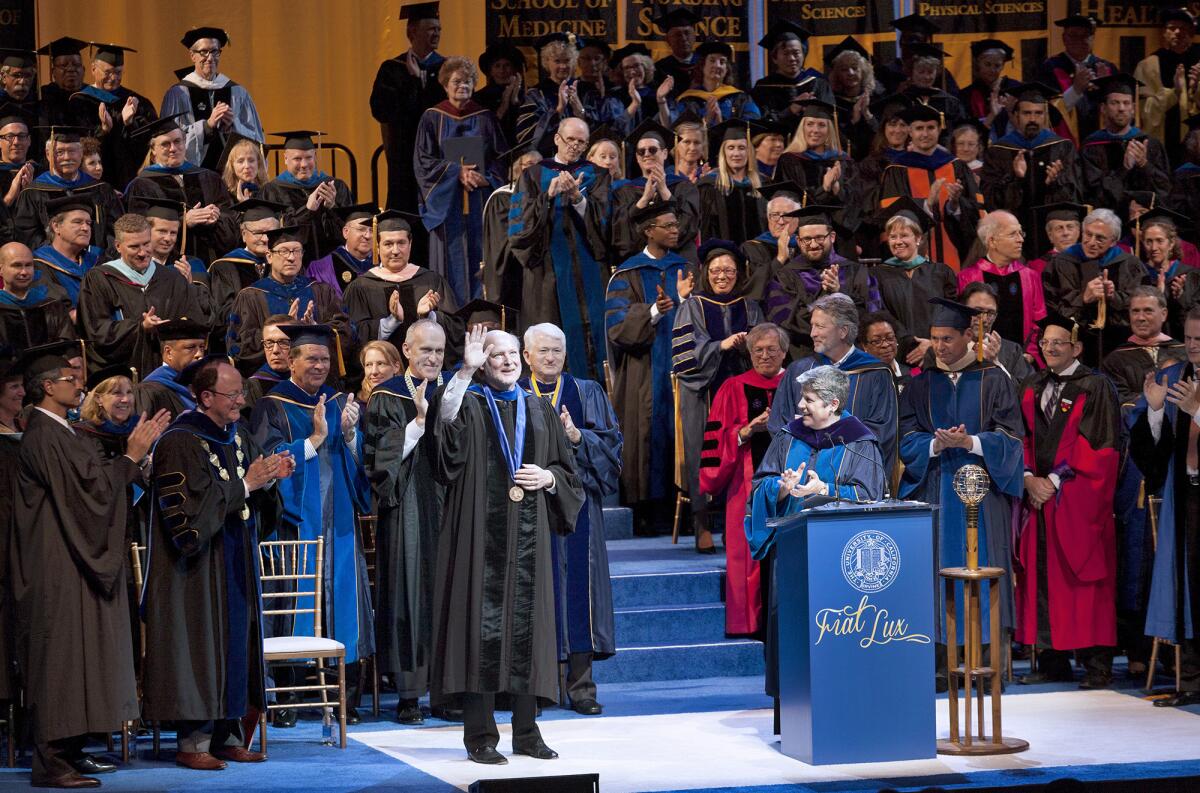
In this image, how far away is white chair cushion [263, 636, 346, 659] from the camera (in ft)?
25.1

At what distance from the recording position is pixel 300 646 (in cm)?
773

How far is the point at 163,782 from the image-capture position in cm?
711

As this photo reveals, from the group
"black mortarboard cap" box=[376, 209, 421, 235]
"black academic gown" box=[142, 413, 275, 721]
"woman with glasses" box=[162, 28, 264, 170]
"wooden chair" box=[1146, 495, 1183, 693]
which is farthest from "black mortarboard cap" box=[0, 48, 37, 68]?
"wooden chair" box=[1146, 495, 1183, 693]

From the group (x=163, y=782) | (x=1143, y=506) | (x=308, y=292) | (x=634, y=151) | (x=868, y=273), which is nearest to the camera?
(x=163, y=782)

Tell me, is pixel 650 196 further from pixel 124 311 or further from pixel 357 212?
pixel 124 311

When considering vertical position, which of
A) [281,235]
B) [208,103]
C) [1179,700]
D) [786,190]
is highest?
[208,103]

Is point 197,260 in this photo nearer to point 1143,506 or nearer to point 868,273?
point 868,273

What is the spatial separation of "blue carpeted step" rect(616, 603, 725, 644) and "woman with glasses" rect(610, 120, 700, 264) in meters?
2.65

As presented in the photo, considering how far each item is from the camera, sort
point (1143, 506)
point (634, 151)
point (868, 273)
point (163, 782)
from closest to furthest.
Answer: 1. point (163, 782)
2. point (1143, 506)
3. point (868, 273)
4. point (634, 151)

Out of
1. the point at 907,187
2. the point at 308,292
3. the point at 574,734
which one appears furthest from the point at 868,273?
the point at 574,734

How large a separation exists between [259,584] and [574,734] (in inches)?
62.9

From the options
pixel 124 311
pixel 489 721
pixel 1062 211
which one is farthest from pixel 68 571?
pixel 1062 211

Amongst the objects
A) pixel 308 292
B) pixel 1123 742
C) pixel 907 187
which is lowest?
pixel 1123 742

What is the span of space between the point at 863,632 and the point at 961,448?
2.16 meters
